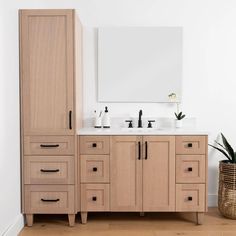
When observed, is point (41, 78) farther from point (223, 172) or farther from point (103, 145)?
point (223, 172)

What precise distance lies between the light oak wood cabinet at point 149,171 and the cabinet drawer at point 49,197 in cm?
13

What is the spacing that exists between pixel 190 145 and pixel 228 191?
61 centimetres

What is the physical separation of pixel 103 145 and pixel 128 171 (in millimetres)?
318

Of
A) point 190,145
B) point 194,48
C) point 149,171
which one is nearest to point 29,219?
point 149,171

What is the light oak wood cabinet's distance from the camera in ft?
11.1

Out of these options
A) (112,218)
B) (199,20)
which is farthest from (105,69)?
(112,218)

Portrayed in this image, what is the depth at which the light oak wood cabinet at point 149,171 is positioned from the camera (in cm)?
337

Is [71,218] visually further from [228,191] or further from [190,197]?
[228,191]

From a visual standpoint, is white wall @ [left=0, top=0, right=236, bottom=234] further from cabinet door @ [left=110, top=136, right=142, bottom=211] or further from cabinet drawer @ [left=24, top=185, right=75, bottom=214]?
cabinet drawer @ [left=24, top=185, right=75, bottom=214]

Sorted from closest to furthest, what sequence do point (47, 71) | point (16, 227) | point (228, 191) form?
point (16, 227)
point (47, 71)
point (228, 191)

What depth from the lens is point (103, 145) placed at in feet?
11.1


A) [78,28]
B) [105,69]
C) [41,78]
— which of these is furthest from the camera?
[105,69]

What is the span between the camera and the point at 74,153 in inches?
131

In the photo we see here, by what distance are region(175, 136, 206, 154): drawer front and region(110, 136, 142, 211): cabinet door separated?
13.6 inches
